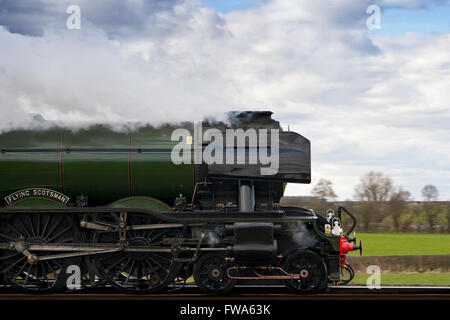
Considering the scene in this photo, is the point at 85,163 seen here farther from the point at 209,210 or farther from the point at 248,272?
the point at 248,272

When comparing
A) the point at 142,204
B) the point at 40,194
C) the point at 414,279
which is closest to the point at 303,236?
the point at 142,204

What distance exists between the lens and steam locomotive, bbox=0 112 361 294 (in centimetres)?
951

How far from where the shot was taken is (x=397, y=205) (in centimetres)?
2094

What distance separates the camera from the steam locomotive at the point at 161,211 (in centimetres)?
951

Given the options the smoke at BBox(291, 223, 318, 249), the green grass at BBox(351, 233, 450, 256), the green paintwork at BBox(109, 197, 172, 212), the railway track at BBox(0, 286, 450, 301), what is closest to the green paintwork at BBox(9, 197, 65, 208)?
the green paintwork at BBox(109, 197, 172, 212)

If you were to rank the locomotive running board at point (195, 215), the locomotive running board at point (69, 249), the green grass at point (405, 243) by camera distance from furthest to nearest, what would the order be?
1. the green grass at point (405, 243)
2. the locomotive running board at point (69, 249)
3. the locomotive running board at point (195, 215)

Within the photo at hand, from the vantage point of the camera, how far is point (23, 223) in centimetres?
1009

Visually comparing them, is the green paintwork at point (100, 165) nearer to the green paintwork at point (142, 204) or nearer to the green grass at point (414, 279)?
the green paintwork at point (142, 204)

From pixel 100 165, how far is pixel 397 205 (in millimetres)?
14424

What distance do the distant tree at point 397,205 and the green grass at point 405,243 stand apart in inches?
22.5

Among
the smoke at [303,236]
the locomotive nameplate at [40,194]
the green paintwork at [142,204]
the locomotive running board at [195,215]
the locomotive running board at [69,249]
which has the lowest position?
the locomotive running board at [69,249]

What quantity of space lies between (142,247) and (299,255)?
2.87 meters

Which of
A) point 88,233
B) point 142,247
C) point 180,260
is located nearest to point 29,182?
point 88,233

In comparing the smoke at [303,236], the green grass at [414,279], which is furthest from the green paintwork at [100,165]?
the green grass at [414,279]
